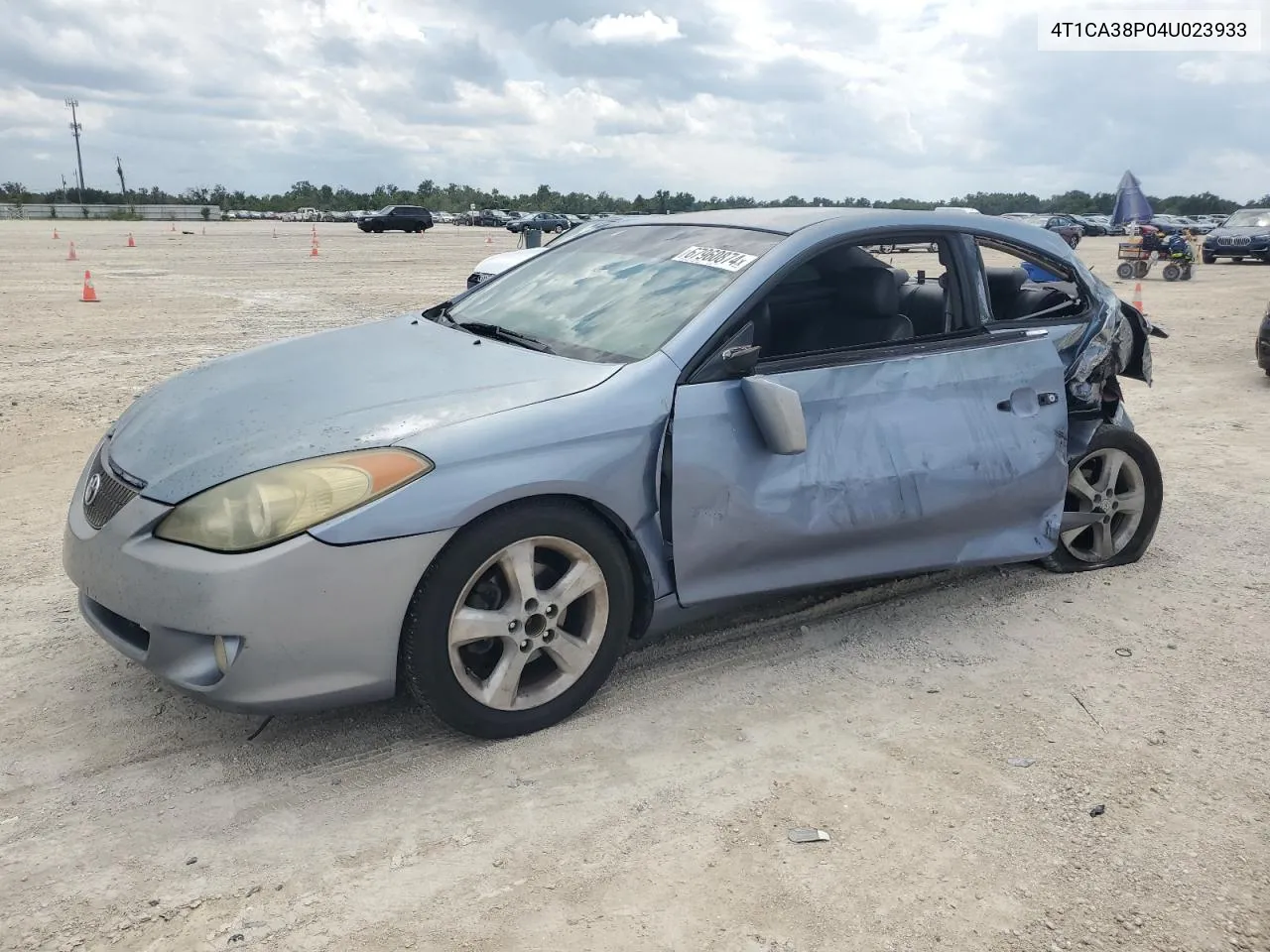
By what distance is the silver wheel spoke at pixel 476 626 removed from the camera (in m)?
3.03

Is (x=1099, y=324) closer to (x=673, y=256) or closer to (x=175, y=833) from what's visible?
(x=673, y=256)

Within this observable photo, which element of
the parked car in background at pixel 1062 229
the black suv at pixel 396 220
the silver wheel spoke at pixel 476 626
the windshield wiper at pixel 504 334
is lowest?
the silver wheel spoke at pixel 476 626

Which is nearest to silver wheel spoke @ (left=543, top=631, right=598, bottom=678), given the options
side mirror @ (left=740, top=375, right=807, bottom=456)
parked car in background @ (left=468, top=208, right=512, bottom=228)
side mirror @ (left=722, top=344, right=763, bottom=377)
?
side mirror @ (left=740, top=375, right=807, bottom=456)

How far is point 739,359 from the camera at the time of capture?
3.42m

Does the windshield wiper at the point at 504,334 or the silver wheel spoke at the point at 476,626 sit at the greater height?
the windshield wiper at the point at 504,334

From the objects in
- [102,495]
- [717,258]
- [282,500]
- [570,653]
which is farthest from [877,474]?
[102,495]

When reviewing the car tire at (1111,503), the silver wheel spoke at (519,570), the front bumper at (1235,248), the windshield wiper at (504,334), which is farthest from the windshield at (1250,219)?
the silver wheel spoke at (519,570)

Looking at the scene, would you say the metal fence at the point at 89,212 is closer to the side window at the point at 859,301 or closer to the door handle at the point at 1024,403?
the side window at the point at 859,301

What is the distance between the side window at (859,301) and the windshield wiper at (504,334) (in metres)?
0.84

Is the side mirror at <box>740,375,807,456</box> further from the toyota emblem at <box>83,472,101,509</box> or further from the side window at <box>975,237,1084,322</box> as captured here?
the toyota emblem at <box>83,472,101,509</box>

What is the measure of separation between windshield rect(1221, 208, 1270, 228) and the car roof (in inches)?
1161

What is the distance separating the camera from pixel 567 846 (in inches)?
108

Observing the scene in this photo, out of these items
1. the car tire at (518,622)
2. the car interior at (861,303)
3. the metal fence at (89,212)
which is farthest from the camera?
the metal fence at (89,212)

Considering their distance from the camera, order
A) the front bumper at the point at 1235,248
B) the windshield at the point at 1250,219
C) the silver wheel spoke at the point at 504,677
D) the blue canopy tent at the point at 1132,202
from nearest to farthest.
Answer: the silver wheel spoke at the point at 504,677, the front bumper at the point at 1235,248, the windshield at the point at 1250,219, the blue canopy tent at the point at 1132,202
